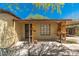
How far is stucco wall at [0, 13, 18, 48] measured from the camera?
37.3ft

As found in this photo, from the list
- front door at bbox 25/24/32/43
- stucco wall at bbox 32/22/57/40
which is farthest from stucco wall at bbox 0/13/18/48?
stucco wall at bbox 32/22/57/40

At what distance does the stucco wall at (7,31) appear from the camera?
11367 mm

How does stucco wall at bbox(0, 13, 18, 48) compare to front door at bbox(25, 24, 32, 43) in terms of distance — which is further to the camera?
front door at bbox(25, 24, 32, 43)

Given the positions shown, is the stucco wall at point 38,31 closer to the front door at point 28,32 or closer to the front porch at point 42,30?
the front porch at point 42,30

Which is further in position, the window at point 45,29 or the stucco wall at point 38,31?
the window at point 45,29

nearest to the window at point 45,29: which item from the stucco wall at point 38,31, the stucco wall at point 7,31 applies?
the stucco wall at point 38,31

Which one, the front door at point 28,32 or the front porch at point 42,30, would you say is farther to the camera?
the front door at point 28,32

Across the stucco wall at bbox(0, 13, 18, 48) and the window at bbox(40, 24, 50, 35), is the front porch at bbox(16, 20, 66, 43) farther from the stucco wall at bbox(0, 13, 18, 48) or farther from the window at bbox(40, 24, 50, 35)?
the stucco wall at bbox(0, 13, 18, 48)

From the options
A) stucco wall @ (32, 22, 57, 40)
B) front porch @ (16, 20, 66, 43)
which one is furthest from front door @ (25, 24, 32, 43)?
stucco wall @ (32, 22, 57, 40)

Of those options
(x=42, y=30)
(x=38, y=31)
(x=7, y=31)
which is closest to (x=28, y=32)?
(x=38, y=31)

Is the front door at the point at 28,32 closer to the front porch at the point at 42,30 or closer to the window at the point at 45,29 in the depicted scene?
the front porch at the point at 42,30

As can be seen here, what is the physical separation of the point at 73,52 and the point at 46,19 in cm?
215

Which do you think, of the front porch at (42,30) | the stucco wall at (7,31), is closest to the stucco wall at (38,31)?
the front porch at (42,30)

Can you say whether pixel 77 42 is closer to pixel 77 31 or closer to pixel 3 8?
pixel 77 31
